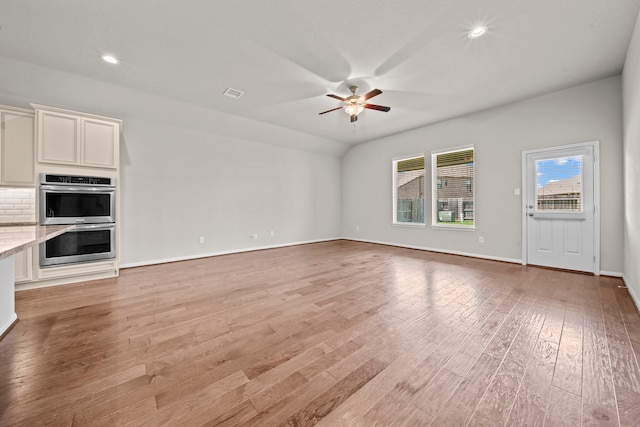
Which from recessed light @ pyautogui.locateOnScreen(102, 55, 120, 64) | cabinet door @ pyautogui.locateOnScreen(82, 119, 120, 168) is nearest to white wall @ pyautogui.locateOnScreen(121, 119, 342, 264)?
cabinet door @ pyautogui.locateOnScreen(82, 119, 120, 168)

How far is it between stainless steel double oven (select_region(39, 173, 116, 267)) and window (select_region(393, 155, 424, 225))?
19.6 ft

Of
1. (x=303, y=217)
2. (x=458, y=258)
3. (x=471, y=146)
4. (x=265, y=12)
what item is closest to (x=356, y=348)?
(x=265, y=12)

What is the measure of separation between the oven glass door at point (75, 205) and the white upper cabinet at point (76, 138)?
38 centimetres

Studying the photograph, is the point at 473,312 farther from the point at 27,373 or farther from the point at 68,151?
the point at 68,151

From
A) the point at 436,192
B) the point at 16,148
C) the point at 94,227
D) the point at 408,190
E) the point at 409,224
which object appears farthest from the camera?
the point at 408,190

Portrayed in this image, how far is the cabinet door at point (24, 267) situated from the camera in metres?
3.10

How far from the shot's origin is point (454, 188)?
543 cm

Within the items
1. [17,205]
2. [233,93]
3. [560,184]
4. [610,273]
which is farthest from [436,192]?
[17,205]

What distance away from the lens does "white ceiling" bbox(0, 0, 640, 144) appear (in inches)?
91.0

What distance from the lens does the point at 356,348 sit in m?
1.88

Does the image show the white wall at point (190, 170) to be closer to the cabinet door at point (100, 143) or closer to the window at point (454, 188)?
the cabinet door at point (100, 143)

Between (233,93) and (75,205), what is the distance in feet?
9.28

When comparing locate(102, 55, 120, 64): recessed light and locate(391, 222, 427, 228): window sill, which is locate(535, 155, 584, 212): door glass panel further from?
locate(102, 55, 120, 64): recessed light

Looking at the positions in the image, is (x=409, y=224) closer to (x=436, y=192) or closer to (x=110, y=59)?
(x=436, y=192)
